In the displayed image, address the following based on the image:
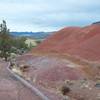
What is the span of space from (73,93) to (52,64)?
2008 cm

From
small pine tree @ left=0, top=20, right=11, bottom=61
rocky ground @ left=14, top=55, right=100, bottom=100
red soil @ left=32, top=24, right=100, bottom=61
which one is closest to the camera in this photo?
rocky ground @ left=14, top=55, right=100, bottom=100

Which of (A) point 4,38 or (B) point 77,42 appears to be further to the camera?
(A) point 4,38

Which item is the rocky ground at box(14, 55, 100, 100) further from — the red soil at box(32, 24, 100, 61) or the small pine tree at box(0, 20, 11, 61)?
the small pine tree at box(0, 20, 11, 61)

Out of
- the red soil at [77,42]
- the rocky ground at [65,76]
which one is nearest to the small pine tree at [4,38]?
the red soil at [77,42]

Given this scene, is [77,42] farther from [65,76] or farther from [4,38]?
[4,38]

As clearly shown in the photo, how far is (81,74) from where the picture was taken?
144 ft

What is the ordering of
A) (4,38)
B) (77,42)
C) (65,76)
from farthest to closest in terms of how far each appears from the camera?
(4,38)
(77,42)
(65,76)

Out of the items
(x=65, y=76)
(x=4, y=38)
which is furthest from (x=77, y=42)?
(x=4, y=38)

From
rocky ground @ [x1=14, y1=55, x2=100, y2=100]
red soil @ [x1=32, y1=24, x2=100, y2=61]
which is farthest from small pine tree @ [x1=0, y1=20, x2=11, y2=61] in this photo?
rocky ground @ [x1=14, y1=55, x2=100, y2=100]

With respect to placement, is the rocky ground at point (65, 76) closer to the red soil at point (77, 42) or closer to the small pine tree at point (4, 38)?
the red soil at point (77, 42)

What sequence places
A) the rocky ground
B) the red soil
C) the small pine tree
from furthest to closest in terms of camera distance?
the small pine tree → the red soil → the rocky ground

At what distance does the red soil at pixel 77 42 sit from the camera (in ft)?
189

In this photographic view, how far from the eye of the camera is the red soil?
57481 mm

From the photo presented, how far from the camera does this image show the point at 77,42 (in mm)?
69562
